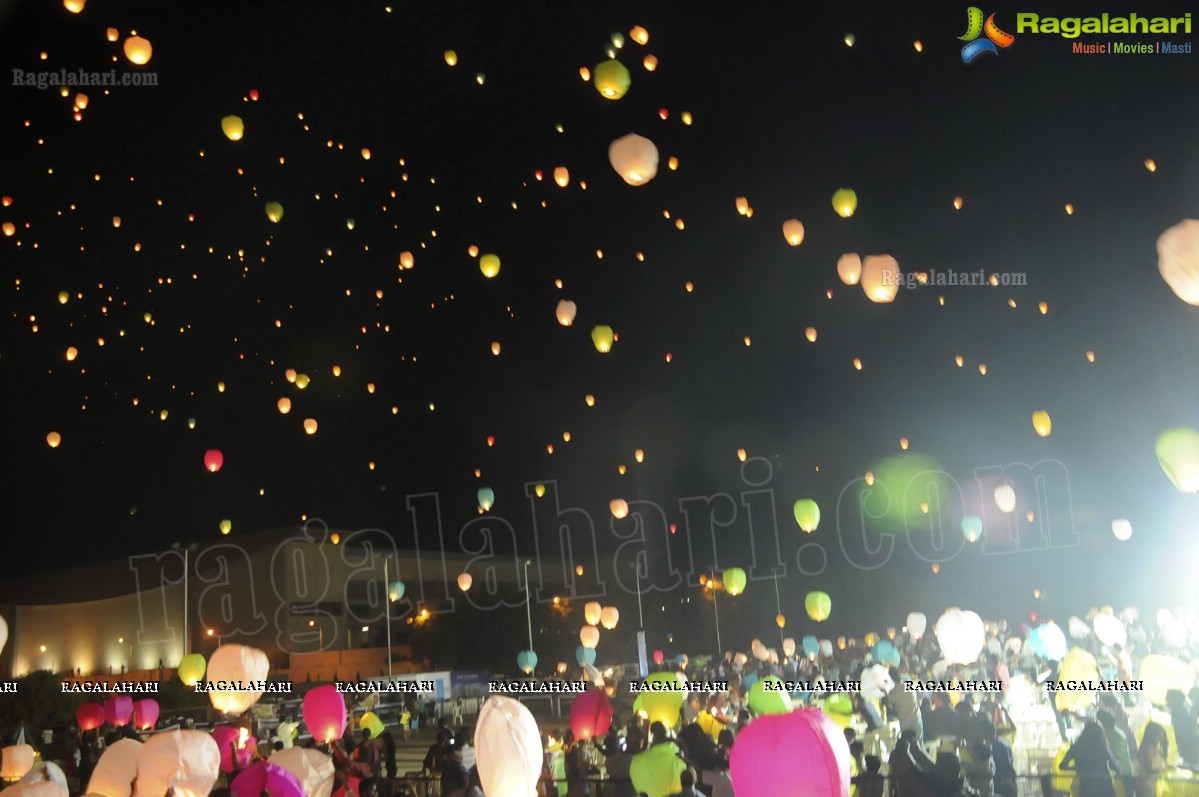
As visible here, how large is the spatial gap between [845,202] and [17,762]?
837 centimetres

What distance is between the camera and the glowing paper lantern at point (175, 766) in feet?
17.5

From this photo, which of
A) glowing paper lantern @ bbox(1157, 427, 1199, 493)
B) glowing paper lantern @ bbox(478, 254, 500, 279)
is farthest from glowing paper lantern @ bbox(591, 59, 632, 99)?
glowing paper lantern @ bbox(1157, 427, 1199, 493)

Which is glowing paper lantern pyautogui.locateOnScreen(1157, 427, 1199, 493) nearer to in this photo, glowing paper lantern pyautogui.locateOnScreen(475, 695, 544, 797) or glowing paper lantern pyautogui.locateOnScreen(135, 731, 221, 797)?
glowing paper lantern pyautogui.locateOnScreen(475, 695, 544, 797)

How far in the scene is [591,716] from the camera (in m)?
7.88

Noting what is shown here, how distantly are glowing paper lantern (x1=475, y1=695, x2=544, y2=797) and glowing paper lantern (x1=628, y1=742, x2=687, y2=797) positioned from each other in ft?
2.10

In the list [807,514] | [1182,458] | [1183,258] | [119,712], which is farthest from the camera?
[807,514]

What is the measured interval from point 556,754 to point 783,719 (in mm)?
4983

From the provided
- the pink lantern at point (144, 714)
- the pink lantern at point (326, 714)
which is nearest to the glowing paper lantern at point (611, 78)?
the pink lantern at point (326, 714)

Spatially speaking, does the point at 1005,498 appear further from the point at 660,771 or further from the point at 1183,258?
the point at 660,771

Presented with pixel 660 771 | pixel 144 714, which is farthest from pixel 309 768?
pixel 144 714

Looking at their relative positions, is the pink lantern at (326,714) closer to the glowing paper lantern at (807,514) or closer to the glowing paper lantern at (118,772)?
the glowing paper lantern at (118,772)

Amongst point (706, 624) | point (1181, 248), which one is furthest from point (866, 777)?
point (706, 624)

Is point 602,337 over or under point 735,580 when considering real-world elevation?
over

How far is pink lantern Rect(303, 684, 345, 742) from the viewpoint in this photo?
768cm
